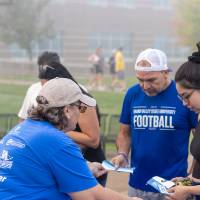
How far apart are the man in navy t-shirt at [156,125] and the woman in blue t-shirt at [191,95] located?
0.58 m

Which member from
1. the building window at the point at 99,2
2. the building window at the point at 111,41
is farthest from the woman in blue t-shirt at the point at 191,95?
the building window at the point at 99,2

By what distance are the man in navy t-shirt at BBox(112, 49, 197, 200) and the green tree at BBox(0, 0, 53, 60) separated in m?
30.8

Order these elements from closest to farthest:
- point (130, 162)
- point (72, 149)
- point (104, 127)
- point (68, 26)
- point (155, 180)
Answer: point (72, 149)
point (155, 180)
point (130, 162)
point (104, 127)
point (68, 26)

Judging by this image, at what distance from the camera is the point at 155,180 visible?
3.75 metres

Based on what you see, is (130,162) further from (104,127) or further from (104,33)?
(104,33)

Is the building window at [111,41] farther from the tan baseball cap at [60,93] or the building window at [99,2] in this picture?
the tan baseball cap at [60,93]

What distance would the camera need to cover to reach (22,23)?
35.1m

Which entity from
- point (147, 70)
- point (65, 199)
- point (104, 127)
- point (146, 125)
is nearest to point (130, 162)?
point (146, 125)

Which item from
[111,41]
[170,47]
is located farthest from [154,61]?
[170,47]

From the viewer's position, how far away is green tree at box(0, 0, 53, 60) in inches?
1371

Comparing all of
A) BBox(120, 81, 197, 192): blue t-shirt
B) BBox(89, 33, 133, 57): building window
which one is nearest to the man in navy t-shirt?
BBox(120, 81, 197, 192): blue t-shirt

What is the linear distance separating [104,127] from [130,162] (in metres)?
5.91

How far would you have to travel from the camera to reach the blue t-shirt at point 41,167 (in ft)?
9.24

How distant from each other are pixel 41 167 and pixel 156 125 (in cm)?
159
